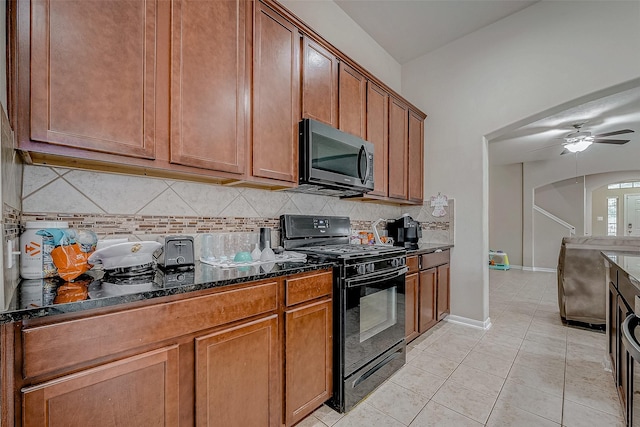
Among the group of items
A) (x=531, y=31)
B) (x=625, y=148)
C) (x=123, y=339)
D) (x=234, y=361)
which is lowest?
(x=234, y=361)

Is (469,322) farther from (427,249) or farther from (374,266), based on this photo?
(374,266)

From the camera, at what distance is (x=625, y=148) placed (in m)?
5.46

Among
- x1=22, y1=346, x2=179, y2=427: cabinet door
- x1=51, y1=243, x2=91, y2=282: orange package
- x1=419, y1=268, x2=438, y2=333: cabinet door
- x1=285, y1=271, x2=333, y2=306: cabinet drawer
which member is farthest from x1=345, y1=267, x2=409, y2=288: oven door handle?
x1=51, y1=243, x2=91, y2=282: orange package

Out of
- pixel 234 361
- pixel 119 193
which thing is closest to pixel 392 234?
pixel 234 361

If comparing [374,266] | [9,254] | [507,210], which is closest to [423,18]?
[374,266]

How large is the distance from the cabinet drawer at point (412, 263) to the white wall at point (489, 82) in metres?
0.92

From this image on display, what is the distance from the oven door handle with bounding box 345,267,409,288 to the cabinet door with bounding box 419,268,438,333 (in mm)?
643

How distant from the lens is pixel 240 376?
4.00 ft

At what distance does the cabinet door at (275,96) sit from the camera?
1.65 m

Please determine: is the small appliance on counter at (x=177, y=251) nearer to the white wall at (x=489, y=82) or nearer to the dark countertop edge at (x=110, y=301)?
the dark countertop edge at (x=110, y=301)

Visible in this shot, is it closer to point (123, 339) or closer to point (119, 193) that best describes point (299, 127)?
point (119, 193)

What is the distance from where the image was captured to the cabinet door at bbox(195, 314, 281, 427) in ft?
3.63

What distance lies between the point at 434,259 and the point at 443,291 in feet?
1.56

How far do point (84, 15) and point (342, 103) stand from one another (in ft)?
5.27
